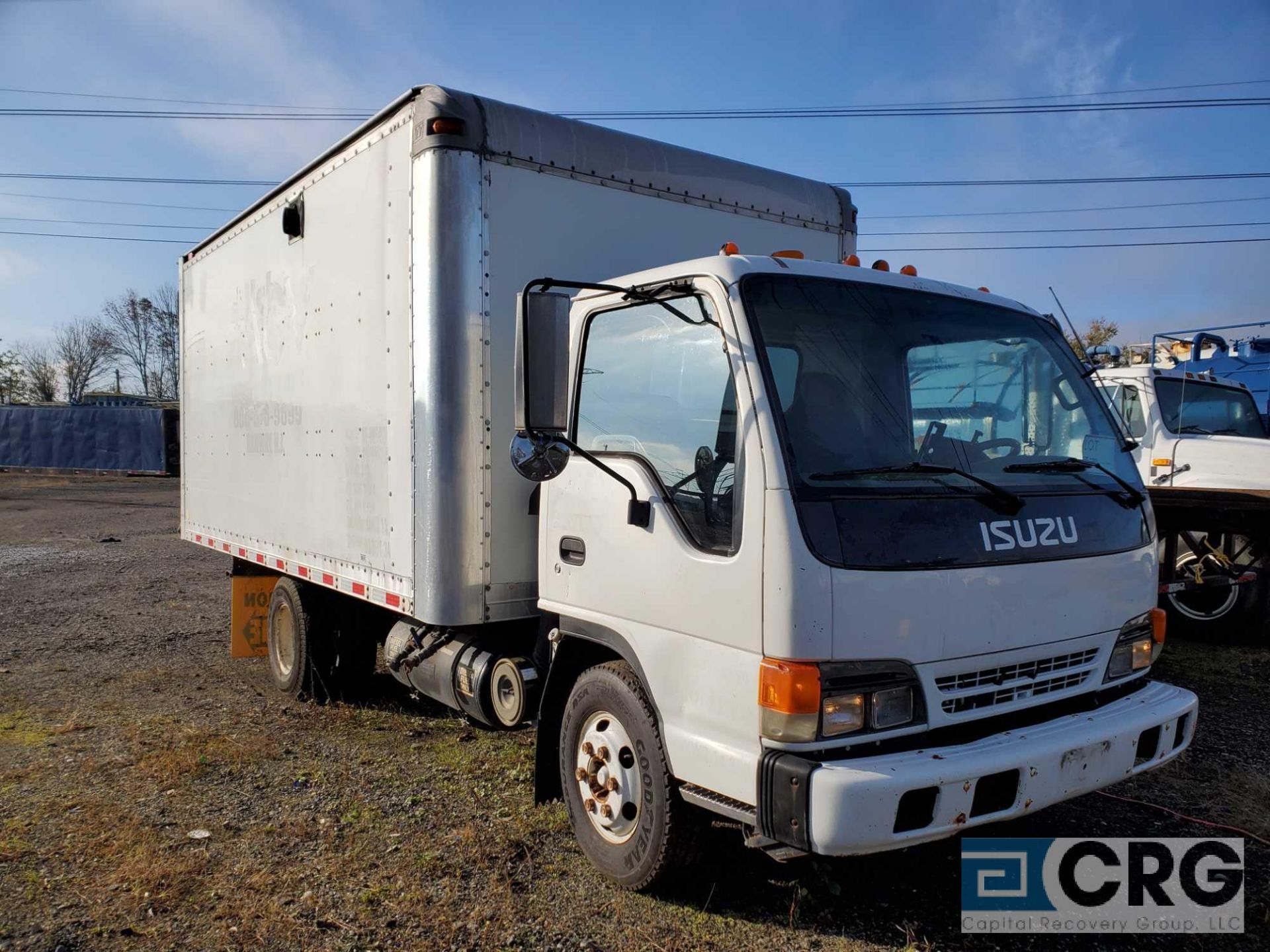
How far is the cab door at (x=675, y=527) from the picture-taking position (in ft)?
9.69

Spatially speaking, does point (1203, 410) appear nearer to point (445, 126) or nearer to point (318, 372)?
point (445, 126)

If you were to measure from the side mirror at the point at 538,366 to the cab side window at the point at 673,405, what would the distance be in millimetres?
369

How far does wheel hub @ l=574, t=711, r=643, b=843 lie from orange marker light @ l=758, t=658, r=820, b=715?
82 cm

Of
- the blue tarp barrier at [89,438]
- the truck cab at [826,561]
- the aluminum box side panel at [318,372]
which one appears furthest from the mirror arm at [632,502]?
the blue tarp barrier at [89,438]

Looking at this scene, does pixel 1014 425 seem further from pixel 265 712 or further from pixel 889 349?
pixel 265 712

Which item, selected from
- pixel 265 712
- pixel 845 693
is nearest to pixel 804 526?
pixel 845 693

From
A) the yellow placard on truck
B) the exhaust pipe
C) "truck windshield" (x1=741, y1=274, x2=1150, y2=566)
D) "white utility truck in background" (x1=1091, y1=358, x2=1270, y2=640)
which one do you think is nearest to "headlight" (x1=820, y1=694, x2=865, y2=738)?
"truck windshield" (x1=741, y1=274, x2=1150, y2=566)

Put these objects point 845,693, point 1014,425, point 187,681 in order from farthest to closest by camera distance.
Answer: point 187,681 < point 1014,425 < point 845,693

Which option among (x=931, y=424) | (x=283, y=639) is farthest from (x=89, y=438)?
(x=931, y=424)

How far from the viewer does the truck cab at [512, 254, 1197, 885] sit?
2793 millimetres

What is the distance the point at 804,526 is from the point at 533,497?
1775 mm

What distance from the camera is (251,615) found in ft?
23.1

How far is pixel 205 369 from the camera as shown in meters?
7.37

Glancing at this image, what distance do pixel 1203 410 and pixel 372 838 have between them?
8295mm
